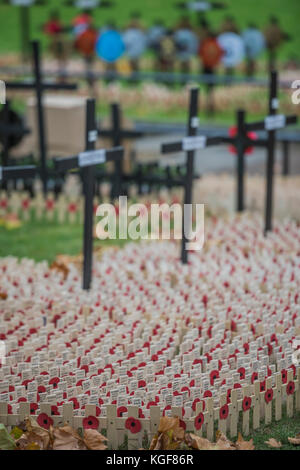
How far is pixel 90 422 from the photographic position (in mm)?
6434

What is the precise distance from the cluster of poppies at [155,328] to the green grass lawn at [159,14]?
32280 mm

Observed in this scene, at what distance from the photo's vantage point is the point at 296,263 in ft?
32.4

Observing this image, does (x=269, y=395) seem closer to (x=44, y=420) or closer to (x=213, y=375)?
(x=213, y=375)

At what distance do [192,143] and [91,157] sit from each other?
1.53 metres

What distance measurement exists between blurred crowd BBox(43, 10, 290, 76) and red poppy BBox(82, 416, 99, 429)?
17536mm

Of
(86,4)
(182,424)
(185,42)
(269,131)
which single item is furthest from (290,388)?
(185,42)

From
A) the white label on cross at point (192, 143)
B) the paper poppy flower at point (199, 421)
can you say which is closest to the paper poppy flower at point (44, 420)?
the paper poppy flower at point (199, 421)

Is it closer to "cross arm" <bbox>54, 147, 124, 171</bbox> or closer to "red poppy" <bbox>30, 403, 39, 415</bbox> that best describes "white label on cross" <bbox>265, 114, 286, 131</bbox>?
"cross arm" <bbox>54, 147, 124, 171</bbox>

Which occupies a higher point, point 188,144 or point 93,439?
point 188,144

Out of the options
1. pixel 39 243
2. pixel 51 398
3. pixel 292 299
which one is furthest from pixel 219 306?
pixel 39 243

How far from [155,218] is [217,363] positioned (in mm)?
6044

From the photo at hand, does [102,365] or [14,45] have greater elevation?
[14,45]
